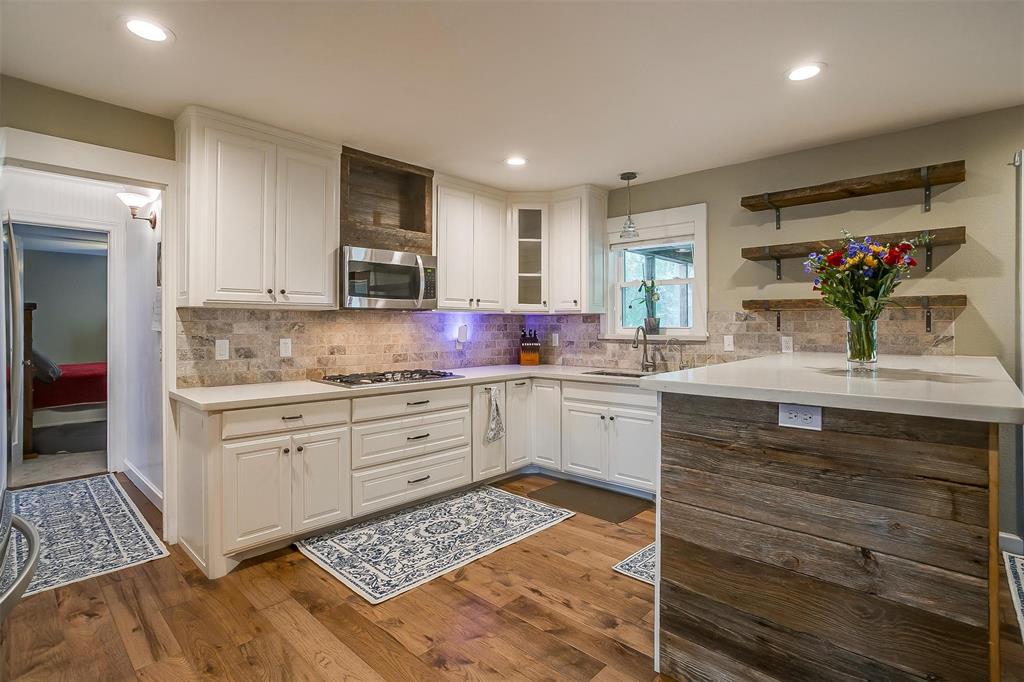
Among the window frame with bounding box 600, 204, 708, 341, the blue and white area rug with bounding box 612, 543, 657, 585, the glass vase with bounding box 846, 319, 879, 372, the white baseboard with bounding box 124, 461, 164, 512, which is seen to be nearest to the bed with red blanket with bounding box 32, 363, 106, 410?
the white baseboard with bounding box 124, 461, 164, 512

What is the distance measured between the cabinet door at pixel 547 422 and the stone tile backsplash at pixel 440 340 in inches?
26.4

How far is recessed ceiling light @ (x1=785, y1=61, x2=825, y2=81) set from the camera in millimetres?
2303

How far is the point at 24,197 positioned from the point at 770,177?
5297 mm

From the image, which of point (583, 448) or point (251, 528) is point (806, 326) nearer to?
point (583, 448)

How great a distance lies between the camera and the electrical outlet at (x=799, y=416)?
4.93 ft

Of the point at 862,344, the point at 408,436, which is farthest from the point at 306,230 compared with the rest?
the point at 862,344

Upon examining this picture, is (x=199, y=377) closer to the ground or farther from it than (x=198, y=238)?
closer to the ground

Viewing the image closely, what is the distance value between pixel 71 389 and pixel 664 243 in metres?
6.66

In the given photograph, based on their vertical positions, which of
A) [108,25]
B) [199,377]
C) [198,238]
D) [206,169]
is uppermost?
[108,25]

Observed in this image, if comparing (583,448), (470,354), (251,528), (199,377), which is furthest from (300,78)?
(583,448)

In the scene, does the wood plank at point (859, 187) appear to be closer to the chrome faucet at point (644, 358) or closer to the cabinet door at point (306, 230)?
the chrome faucet at point (644, 358)

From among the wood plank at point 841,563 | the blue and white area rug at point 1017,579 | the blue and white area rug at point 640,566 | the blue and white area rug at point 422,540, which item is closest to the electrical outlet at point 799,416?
the wood plank at point 841,563

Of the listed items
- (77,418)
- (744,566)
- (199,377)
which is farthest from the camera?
(77,418)

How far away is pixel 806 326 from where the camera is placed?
3439mm
